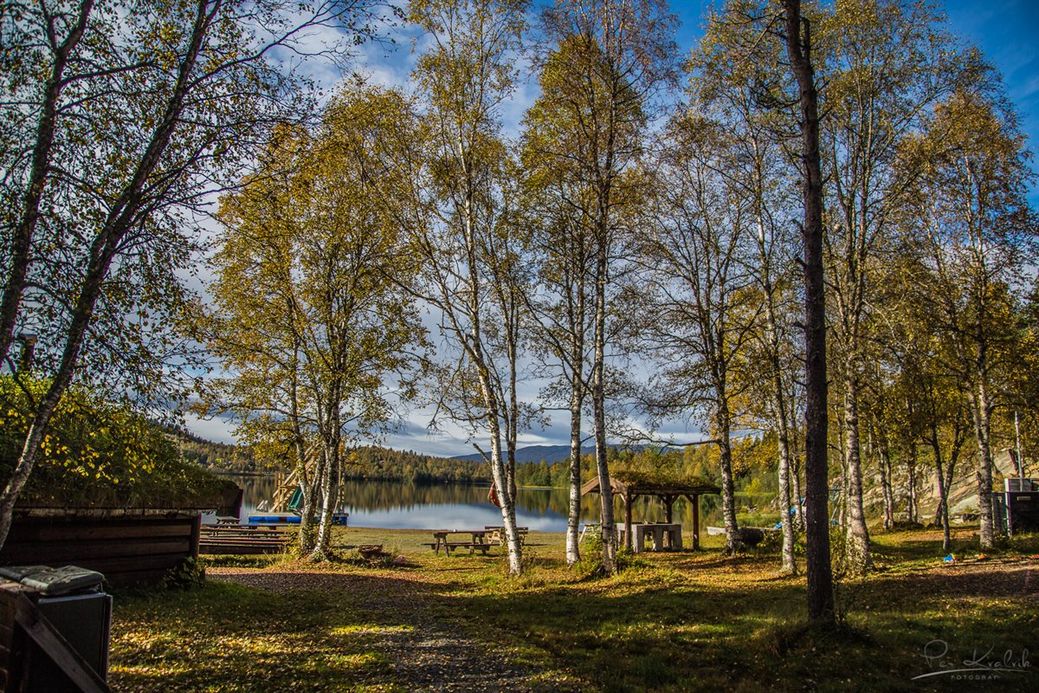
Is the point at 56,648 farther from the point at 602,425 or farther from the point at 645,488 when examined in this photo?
the point at 645,488

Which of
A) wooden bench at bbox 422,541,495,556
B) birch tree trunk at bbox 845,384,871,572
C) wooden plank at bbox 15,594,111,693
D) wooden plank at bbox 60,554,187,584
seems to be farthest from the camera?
wooden bench at bbox 422,541,495,556

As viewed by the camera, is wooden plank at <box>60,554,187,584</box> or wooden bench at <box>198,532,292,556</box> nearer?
wooden plank at <box>60,554,187,584</box>

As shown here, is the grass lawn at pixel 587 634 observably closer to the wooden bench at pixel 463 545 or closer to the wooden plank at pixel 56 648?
the wooden plank at pixel 56 648

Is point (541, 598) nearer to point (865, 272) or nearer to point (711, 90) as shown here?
point (865, 272)

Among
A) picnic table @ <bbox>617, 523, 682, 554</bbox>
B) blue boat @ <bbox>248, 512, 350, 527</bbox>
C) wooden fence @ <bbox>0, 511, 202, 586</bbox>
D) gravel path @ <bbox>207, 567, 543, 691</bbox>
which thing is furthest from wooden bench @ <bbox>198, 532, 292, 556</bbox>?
picnic table @ <bbox>617, 523, 682, 554</bbox>

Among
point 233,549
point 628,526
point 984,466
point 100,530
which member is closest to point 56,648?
point 100,530

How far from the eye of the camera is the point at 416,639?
8258mm

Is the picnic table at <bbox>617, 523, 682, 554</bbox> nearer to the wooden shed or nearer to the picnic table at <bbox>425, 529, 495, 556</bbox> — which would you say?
the picnic table at <bbox>425, 529, 495, 556</bbox>

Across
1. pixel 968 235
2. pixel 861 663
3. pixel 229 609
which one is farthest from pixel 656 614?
pixel 968 235

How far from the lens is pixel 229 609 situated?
387 inches

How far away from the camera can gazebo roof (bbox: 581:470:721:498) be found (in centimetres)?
2300
